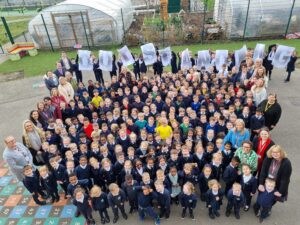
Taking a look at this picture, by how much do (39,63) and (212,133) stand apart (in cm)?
1271

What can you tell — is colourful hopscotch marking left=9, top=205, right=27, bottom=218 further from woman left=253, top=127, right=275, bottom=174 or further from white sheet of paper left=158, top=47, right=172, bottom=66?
white sheet of paper left=158, top=47, right=172, bottom=66

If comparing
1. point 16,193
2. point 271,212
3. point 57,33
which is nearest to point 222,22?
point 57,33

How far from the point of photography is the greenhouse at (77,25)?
15620 mm

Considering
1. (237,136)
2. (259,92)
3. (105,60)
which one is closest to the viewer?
(237,136)

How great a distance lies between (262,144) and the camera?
5.33 meters

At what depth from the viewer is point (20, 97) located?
37.7 ft

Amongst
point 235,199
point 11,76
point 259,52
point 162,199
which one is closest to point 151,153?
point 162,199

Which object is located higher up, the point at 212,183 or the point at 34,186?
the point at 212,183

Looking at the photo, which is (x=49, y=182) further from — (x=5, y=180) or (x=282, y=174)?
(x=282, y=174)

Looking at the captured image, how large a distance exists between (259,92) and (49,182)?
236 inches

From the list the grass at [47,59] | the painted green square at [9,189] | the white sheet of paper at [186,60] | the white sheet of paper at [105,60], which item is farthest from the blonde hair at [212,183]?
the grass at [47,59]

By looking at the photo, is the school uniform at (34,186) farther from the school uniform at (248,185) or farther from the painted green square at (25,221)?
the school uniform at (248,185)

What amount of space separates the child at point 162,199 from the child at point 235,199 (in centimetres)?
123

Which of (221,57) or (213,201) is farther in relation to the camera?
(221,57)
